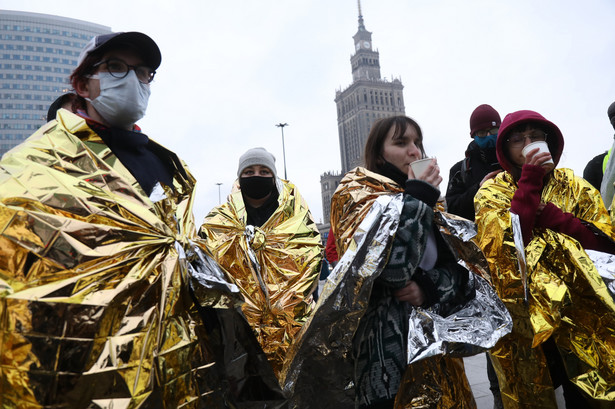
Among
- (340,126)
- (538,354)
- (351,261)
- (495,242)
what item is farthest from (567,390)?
(340,126)

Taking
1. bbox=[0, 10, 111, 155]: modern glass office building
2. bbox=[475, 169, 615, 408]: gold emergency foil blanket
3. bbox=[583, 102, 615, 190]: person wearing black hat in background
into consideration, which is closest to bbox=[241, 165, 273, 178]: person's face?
bbox=[475, 169, 615, 408]: gold emergency foil blanket

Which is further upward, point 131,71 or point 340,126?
point 340,126

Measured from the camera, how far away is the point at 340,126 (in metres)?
106

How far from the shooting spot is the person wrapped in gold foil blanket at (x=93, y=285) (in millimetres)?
1295

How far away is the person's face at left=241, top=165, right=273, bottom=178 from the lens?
4.03 metres

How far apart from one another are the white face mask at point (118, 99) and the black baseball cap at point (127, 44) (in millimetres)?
112

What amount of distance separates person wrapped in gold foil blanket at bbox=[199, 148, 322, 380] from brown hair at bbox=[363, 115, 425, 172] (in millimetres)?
1369

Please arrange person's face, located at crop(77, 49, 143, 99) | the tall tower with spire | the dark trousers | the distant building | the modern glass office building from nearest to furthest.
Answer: person's face, located at crop(77, 49, 143, 99), the dark trousers, the modern glass office building, the distant building, the tall tower with spire

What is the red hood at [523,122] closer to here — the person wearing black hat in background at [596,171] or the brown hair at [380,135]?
the brown hair at [380,135]

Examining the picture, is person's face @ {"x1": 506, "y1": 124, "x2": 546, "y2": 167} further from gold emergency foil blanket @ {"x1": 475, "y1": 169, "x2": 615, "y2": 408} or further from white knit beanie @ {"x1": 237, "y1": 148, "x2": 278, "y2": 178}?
white knit beanie @ {"x1": 237, "y1": 148, "x2": 278, "y2": 178}

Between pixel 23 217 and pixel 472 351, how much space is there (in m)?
1.78

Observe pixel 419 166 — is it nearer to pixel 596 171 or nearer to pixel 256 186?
pixel 256 186

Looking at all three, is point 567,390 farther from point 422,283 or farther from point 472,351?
point 422,283

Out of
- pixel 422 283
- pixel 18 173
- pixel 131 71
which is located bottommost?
pixel 422 283
